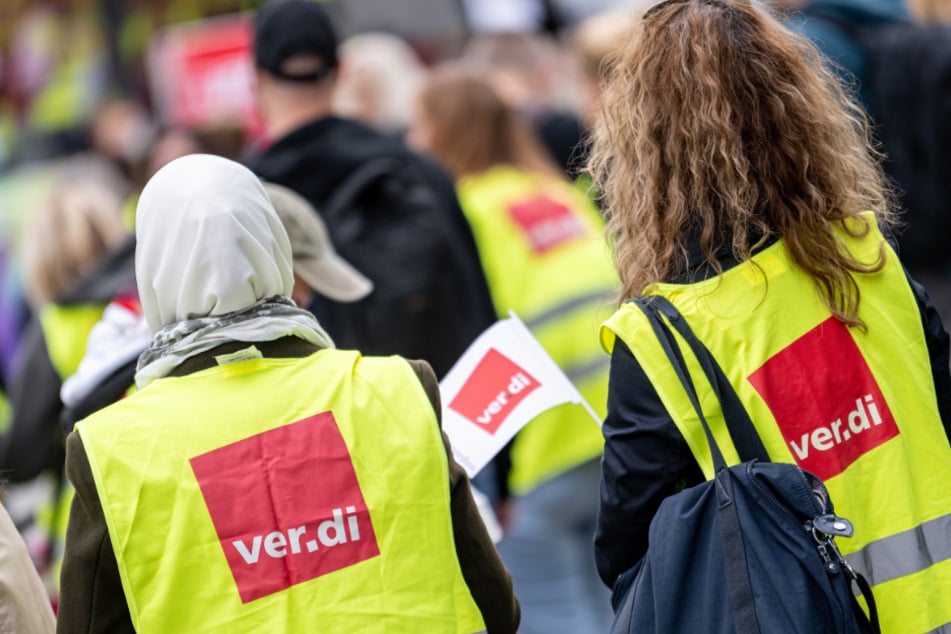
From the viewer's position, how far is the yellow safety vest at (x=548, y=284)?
5.38 metres

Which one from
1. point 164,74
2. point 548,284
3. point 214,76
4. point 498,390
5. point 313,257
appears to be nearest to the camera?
point 498,390

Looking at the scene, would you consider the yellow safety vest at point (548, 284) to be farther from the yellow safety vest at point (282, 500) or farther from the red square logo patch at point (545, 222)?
the yellow safety vest at point (282, 500)

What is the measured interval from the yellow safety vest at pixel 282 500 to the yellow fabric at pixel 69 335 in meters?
1.84

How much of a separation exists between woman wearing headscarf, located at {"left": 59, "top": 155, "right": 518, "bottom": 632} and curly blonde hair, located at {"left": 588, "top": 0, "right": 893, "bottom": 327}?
58 centimetres

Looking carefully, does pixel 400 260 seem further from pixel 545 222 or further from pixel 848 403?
pixel 848 403

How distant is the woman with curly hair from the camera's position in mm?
2803

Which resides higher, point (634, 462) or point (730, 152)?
point (730, 152)

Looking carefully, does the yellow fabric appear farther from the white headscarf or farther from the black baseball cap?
the white headscarf

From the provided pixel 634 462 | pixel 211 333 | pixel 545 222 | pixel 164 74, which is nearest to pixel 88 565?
pixel 211 333

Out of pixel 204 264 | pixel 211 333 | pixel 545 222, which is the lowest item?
pixel 545 222

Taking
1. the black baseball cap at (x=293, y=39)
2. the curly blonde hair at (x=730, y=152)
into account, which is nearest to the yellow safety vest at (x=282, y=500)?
the curly blonde hair at (x=730, y=152)

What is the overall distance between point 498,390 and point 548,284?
87.0 inches

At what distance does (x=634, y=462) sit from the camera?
2.79 metres

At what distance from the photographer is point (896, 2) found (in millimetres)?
6402
